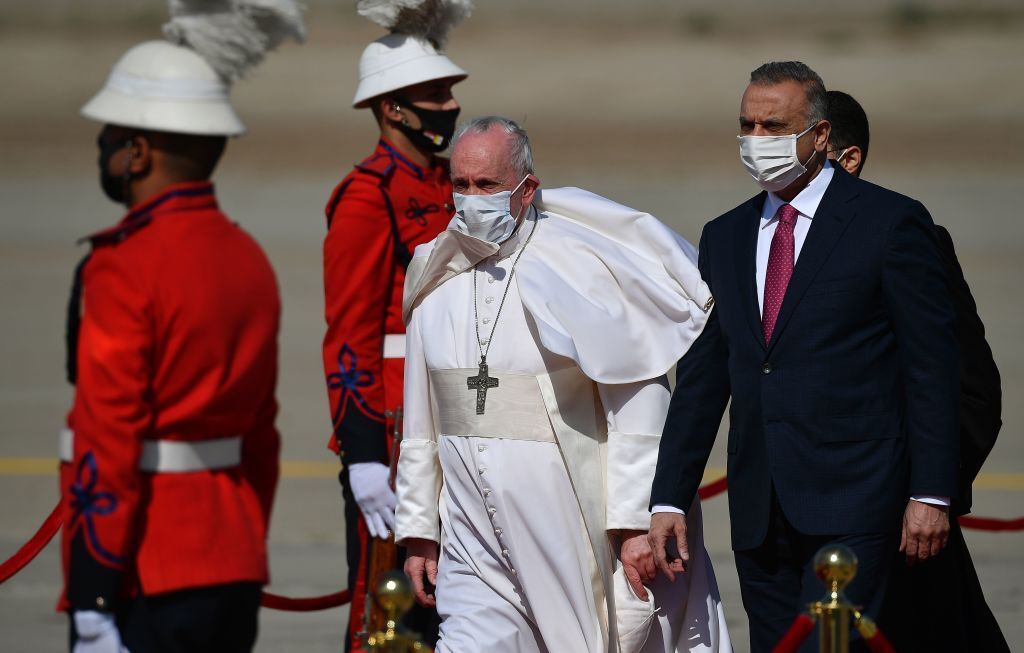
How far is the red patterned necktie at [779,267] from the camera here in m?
4.52

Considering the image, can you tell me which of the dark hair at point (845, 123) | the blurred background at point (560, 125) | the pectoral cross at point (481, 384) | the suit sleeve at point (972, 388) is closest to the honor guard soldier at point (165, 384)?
the pectoral cross at point (481, 384)

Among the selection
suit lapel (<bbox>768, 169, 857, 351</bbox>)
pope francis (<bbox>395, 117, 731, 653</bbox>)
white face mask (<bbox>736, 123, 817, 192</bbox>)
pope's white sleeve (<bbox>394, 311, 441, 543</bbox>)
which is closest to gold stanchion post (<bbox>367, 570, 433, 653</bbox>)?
pope francis (<bbox>395, 117, 731, 653</bbox>)

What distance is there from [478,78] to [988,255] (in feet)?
20.7

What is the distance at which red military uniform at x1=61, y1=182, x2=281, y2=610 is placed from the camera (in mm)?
3646

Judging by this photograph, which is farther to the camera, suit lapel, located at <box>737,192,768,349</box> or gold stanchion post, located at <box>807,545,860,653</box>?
suit lapel, located at <box>737,192,768,349</box>

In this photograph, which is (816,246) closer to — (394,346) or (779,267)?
(779,267)

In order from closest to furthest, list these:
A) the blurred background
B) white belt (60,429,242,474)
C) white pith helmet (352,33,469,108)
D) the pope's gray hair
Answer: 1. white belt (60,429,242,474)
2. the pope's gray hair
3. white pith helmet (352,33,469,108)
4. the blurred background

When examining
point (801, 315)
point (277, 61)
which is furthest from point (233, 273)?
point (277, 61)

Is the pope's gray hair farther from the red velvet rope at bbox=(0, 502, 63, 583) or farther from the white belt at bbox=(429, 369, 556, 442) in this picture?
the red velvet rope at bbox=(0, 502, 63, 583)

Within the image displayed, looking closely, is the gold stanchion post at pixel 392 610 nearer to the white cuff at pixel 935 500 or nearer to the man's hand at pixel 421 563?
the man's hand at pixel 421 563

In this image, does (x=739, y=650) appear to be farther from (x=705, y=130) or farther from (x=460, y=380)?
(x=705, y=130)

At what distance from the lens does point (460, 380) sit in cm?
478

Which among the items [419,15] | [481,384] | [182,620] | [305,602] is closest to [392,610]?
[182,620]

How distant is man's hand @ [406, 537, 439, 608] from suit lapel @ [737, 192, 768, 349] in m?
1.07
